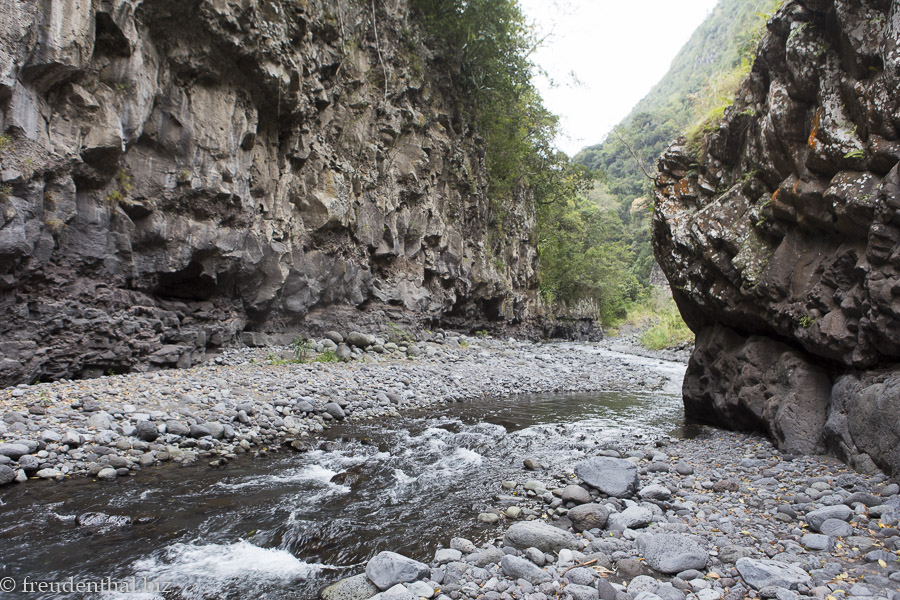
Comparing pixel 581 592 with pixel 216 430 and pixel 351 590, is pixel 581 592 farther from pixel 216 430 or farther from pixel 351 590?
pixel 216 430

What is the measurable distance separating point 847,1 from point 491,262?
18974mm

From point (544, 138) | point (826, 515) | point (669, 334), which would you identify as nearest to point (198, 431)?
point (826, 515)

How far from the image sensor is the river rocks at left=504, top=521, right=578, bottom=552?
3594 millimetres

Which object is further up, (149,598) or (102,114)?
(102,114)

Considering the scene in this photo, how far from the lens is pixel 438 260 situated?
20.0m

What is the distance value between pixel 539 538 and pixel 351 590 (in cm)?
146

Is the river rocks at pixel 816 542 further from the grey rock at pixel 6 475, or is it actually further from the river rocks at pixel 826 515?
the grey rock at pixel 6 475

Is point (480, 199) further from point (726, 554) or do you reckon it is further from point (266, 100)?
point (726, 554)

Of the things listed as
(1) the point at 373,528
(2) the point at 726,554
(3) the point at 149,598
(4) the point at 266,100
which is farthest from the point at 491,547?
(4) the point at 266,100

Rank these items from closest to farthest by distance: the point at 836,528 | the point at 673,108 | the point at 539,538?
the point at 836,528 → the point at 539,538 → the point at 673,108

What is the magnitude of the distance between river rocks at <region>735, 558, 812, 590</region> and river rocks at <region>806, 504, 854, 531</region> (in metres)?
0.90

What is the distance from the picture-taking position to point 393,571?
3240 millimetres

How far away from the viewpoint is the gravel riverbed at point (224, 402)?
5520 millimetres

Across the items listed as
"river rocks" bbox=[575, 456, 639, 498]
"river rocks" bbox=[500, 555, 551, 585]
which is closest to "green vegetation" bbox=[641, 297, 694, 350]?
"river rocks" bbox=[575, 456, 639, 498]
